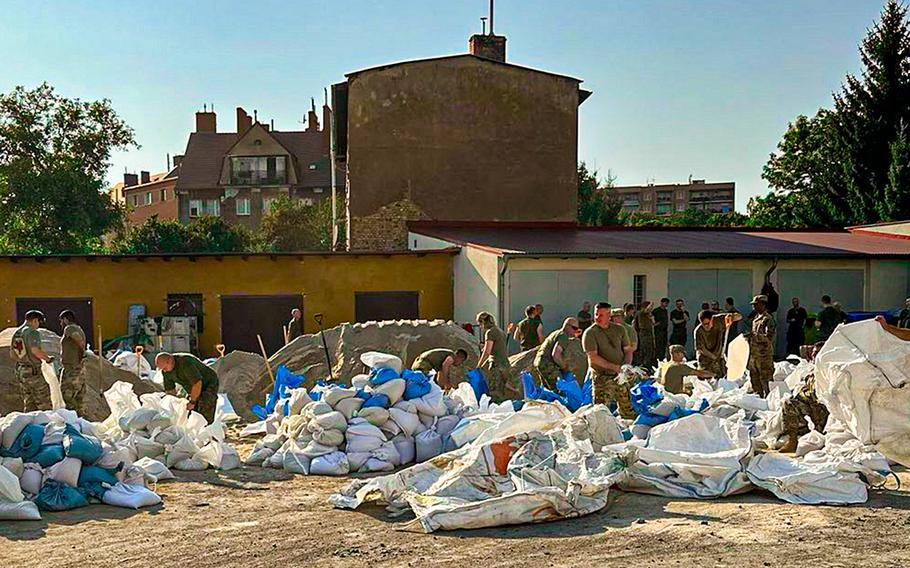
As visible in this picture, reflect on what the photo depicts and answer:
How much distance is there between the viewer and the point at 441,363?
1298cm

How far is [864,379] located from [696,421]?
1567mm

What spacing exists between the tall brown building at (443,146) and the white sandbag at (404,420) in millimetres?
18329

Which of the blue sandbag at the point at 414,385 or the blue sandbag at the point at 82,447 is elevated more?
the blue sandbag at the point at 414,385

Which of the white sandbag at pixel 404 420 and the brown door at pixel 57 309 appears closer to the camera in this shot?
the white sandbag at pixel 404 420

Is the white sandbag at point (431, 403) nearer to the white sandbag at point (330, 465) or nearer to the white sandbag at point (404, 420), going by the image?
the white sandbag at point (404, 420)

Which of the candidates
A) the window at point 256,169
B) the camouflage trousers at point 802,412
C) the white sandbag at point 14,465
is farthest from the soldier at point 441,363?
the window at point 256,169

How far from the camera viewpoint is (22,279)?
74.6 ft

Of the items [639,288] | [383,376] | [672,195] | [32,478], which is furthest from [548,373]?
[672,195]

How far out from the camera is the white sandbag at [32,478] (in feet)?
28.0

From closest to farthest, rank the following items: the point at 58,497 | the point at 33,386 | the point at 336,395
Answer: the point at 58,497, the point at 336,395, the point at 33,386

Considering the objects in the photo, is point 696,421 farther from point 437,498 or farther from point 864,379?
point 437,498

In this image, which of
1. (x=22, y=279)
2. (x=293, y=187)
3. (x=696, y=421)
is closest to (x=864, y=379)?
(x=696, y=421)

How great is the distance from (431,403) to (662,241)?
1452 cm

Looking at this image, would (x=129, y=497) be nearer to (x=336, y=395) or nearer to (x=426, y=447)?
(x=336, y=395)
